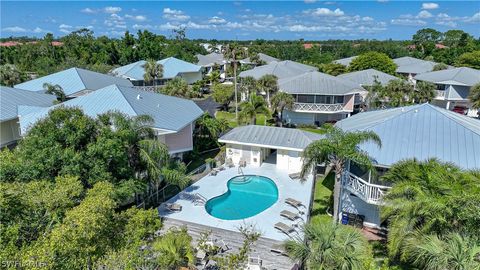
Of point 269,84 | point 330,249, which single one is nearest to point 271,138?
point 269,84

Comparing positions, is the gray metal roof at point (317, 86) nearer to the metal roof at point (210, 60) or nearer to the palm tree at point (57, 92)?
the palm tree at point (57, 92)

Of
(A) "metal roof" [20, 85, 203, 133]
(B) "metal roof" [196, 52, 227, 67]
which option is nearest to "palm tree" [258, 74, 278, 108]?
(A) "metal roof" [20, 85, 203, 133]

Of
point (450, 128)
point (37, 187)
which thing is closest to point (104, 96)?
point (37, 187)

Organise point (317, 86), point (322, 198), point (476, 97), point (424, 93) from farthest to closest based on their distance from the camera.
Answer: point (317, 86) → point (424, 93) → point (476, 97) → point (322, 198)

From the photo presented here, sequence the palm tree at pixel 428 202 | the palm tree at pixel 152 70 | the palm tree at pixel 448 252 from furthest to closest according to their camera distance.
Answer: the palm tree at pixel 152 70 → the palm tree at pixel 428 202 → the palm tree at pixel 448 252

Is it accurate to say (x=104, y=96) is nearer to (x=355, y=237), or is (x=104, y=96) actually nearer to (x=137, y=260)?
(x=137, y=260)

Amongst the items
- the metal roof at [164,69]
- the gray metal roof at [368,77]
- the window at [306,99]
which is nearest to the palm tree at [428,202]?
the window at [306,99]

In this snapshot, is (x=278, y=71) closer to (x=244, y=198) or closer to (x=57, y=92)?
(x=57, y=92)
